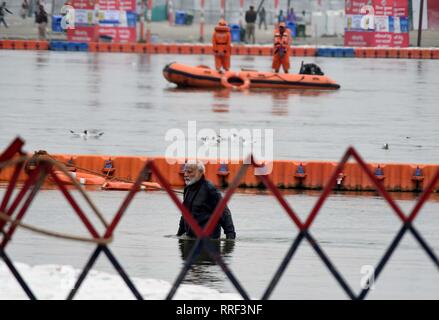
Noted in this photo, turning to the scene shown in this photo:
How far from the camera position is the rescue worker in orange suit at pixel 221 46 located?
38.0 metres

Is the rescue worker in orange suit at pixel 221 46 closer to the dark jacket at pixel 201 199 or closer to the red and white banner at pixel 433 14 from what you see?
the red and white banner at pixel 433 14

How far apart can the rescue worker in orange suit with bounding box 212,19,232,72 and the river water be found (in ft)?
5.99

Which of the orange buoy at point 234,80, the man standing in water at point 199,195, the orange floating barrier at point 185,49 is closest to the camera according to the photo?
the man standing in water at point 199,195

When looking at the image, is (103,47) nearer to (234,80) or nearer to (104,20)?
(104,20)

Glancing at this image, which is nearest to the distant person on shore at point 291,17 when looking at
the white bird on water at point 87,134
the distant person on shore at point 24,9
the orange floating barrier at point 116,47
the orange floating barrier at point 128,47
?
the orange floating barrier at point 128,47

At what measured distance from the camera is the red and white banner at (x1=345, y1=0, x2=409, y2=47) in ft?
163

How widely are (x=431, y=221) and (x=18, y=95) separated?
60.7ft

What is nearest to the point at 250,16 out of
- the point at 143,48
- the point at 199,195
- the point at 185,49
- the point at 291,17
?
the point at 185,49

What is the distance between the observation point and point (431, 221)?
53.3ft

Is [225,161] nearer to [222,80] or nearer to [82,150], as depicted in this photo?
[82,150]

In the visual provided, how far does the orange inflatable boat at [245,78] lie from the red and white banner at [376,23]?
14.3 m

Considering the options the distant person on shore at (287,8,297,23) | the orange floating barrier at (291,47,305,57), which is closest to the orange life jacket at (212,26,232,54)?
the orange floating barrier at (291,47,305,57)

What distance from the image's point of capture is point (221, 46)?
124 feet
